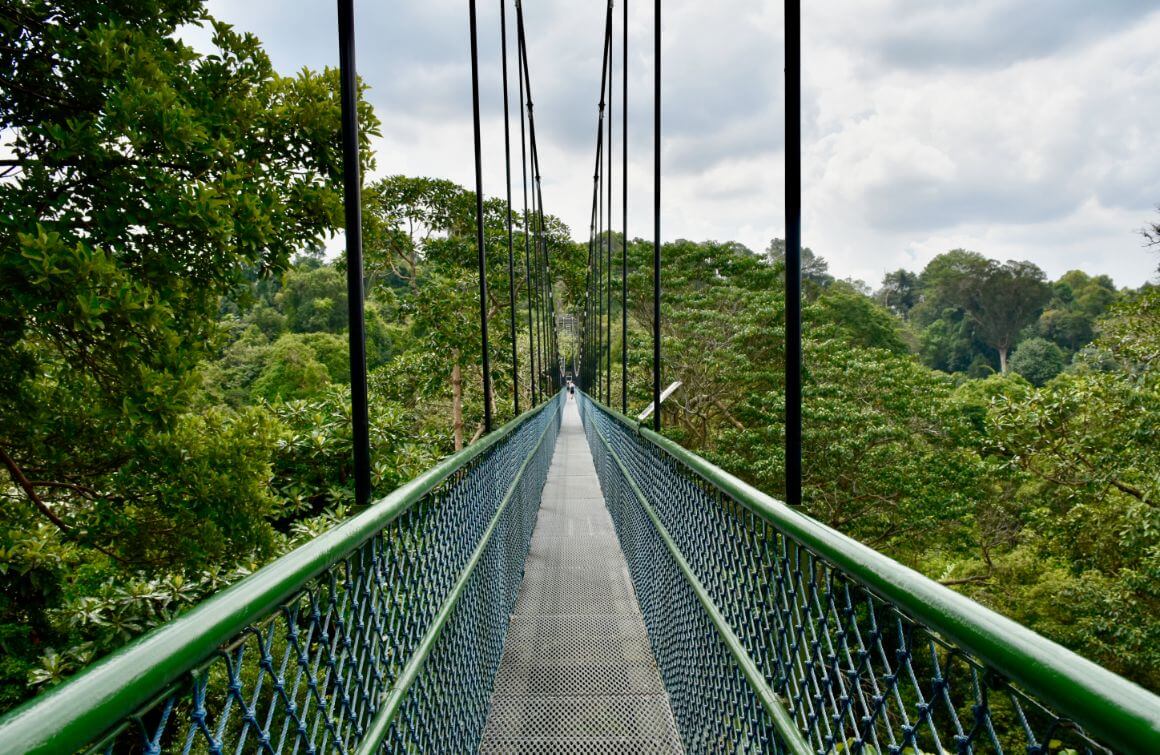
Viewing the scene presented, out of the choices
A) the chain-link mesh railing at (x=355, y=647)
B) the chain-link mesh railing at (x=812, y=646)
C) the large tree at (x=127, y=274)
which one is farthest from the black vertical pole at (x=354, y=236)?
the large tree at (x=127, y=274)

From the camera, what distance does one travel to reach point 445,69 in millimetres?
6070

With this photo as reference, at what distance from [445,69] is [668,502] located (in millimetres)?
5576

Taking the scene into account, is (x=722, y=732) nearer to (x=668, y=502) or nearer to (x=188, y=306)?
(x=668, y=502)

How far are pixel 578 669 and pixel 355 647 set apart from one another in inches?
58.7

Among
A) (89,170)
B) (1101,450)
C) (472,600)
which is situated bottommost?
(1101,450)

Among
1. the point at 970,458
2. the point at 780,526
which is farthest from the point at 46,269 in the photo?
the point at 970,458

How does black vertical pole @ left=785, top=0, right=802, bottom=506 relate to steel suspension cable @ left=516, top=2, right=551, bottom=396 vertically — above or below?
below

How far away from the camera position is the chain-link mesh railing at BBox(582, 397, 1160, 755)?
487mm

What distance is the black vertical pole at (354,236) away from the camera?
1.44 m

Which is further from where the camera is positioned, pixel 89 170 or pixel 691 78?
pixel 691 78

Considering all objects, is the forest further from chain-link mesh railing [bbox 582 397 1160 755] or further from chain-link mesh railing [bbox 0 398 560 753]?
chain-link mesh railing [bbox 582 397 1160 755]

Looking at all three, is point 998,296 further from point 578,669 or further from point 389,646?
point 389,646

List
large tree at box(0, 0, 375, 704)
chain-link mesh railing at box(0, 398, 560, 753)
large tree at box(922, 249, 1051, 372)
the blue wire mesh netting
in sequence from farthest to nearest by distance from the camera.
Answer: large tree at box(922, 249, 1051, 372) < large tree at box(0, 0, 375, 704) < the blue wire mesh netting < chain-link mesh railing at box(0, 398, 560, 753)

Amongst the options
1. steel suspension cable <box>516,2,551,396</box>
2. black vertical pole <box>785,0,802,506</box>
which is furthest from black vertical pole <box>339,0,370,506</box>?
steel suspension cable <box>516,2,551,396</box>
